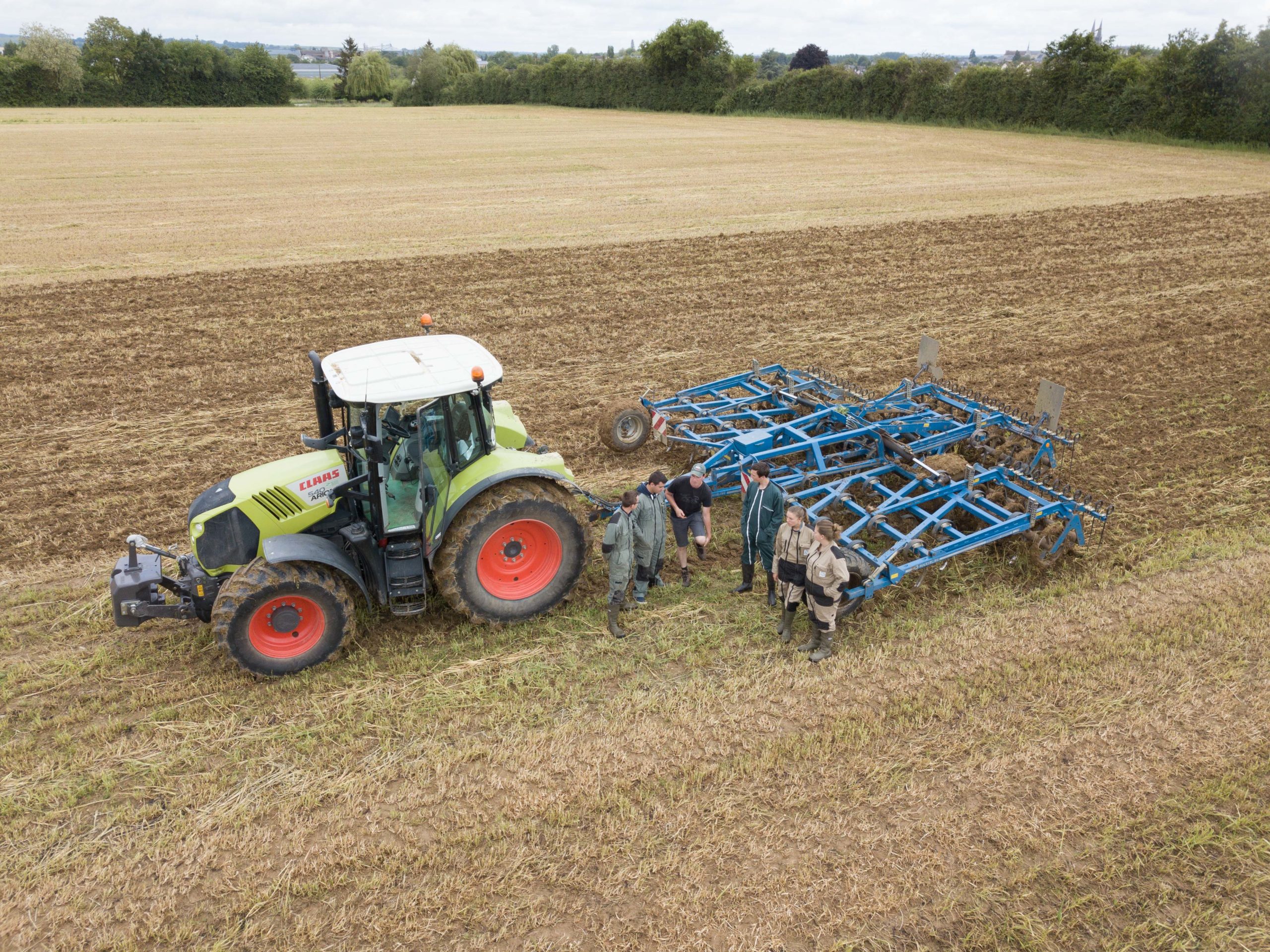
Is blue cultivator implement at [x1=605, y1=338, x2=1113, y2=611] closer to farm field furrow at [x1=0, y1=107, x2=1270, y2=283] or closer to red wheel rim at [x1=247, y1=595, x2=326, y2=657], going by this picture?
red wheel rim at [x1=247, y1=595, x2=326, y2=657]

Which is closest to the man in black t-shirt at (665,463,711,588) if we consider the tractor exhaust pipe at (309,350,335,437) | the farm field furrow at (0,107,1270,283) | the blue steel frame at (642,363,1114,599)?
the blue steel frame at (642,363,1114,599)

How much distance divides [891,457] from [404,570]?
474 cm

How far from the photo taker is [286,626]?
6.09m

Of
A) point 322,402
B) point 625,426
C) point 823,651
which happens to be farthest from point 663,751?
point 625,426

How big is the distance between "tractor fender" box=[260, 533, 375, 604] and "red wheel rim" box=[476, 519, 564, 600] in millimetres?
879

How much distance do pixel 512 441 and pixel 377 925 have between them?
420cm

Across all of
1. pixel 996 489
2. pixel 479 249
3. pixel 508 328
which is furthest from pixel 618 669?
pixel 479 249

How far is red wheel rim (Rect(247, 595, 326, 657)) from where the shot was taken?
6012 millimetres

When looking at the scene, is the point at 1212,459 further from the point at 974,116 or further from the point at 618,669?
the point at 974,116

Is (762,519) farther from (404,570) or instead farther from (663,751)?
(404,570)

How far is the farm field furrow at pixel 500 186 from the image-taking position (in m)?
20.2

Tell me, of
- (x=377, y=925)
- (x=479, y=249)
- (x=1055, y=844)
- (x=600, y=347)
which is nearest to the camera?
(x=377, y=925)

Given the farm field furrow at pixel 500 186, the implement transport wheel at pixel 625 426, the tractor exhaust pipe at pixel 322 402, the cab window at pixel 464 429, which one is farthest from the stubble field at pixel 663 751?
the farm field furrow at pixel 500 186

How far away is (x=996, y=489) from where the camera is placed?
7.94m
